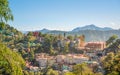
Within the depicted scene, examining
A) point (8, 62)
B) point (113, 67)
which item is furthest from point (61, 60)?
point (8, 62)

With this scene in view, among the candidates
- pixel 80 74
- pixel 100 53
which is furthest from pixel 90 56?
pixel 80 74

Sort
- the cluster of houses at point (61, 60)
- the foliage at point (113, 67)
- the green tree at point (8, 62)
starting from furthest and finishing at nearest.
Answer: the cluster of houses at point (61, 60), the foliage at point (113, 67), the green tree at point (8, 62)

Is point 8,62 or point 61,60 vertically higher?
point 8,62

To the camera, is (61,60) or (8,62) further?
(61,60)

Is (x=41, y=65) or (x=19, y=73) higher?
(x=19, y=73)

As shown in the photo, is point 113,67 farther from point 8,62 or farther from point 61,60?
point 61,60

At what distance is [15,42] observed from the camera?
69875 millimetres

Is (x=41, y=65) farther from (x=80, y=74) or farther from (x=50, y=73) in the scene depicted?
(x=80, y=74)

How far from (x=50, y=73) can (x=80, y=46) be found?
27819 mm

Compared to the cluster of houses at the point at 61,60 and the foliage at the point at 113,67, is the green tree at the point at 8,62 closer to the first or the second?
the foliage at the point at 113,67

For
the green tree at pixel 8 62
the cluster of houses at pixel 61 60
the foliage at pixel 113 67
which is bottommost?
the cluster of houses at pixel 61 60

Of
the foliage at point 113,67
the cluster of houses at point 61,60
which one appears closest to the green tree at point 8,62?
the foliage at point 113,67

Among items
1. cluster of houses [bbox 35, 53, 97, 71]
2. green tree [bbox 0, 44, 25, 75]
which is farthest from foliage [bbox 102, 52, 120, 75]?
cluster of houses [bbox 35, 53, 97, 71]

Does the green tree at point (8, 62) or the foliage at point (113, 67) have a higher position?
the green tree at point (8, 62)
